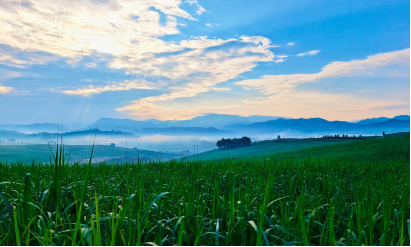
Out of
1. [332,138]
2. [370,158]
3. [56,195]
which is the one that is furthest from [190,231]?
[332,138]

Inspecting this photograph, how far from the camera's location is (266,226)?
3.46 metres

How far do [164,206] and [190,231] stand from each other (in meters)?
0.84

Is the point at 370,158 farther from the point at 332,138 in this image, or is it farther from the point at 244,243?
the point at 332,138

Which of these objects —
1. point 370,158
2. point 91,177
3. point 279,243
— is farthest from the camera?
point 370,158

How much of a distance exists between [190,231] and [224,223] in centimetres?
60

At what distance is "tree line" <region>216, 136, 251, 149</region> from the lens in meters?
70.6

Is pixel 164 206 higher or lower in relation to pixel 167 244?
higher

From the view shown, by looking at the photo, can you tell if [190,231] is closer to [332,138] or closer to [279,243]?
[279,243]

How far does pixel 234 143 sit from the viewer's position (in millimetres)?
72562

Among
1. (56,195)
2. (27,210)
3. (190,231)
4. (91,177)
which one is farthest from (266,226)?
(91,177)

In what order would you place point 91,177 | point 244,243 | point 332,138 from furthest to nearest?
1. point 332,138
2. point 91,177
3. point 244,243

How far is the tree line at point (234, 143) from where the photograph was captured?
70.6 metres

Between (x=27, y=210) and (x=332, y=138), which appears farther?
(x=332, y=138)

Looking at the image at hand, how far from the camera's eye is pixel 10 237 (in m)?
3.08
